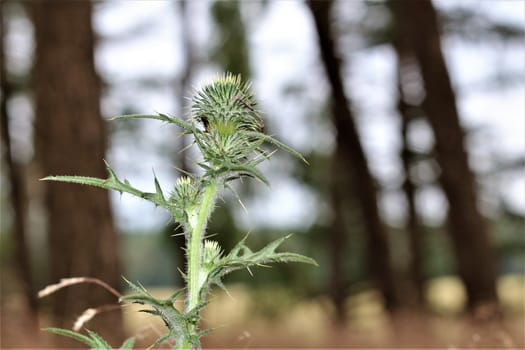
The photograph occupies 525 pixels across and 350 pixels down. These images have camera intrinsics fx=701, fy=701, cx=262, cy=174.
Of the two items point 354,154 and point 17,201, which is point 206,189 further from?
point 17,201

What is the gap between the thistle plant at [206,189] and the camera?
1603 mm

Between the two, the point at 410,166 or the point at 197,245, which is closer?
the point at 197,245

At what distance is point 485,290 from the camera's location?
9.86 metres

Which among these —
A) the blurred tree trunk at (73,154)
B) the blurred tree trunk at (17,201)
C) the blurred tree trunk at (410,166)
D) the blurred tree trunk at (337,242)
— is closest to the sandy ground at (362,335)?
the blurred tree trunk at (73,154)

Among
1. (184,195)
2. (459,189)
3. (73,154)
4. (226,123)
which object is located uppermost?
(459,189)

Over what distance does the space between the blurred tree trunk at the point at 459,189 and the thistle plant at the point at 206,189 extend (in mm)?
8621

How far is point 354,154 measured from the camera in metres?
13.3

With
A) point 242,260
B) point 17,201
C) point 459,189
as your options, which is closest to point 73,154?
point 242,260

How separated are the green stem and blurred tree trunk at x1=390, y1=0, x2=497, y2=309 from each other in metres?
8.68

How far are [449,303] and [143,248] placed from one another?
20.4 meters

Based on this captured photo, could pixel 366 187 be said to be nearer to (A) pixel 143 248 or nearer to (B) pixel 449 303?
(B) pixel 449 303

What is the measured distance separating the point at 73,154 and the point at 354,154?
7.80 m

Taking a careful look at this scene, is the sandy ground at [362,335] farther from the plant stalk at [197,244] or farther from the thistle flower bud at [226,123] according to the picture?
the thistle flower bud at [226,123]

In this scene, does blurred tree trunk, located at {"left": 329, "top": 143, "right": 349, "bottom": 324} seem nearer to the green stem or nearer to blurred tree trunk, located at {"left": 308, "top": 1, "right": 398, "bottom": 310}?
blurred tree trunk, located at {"left": 308, "top": 1, "right": 398, "bottom": 310}
